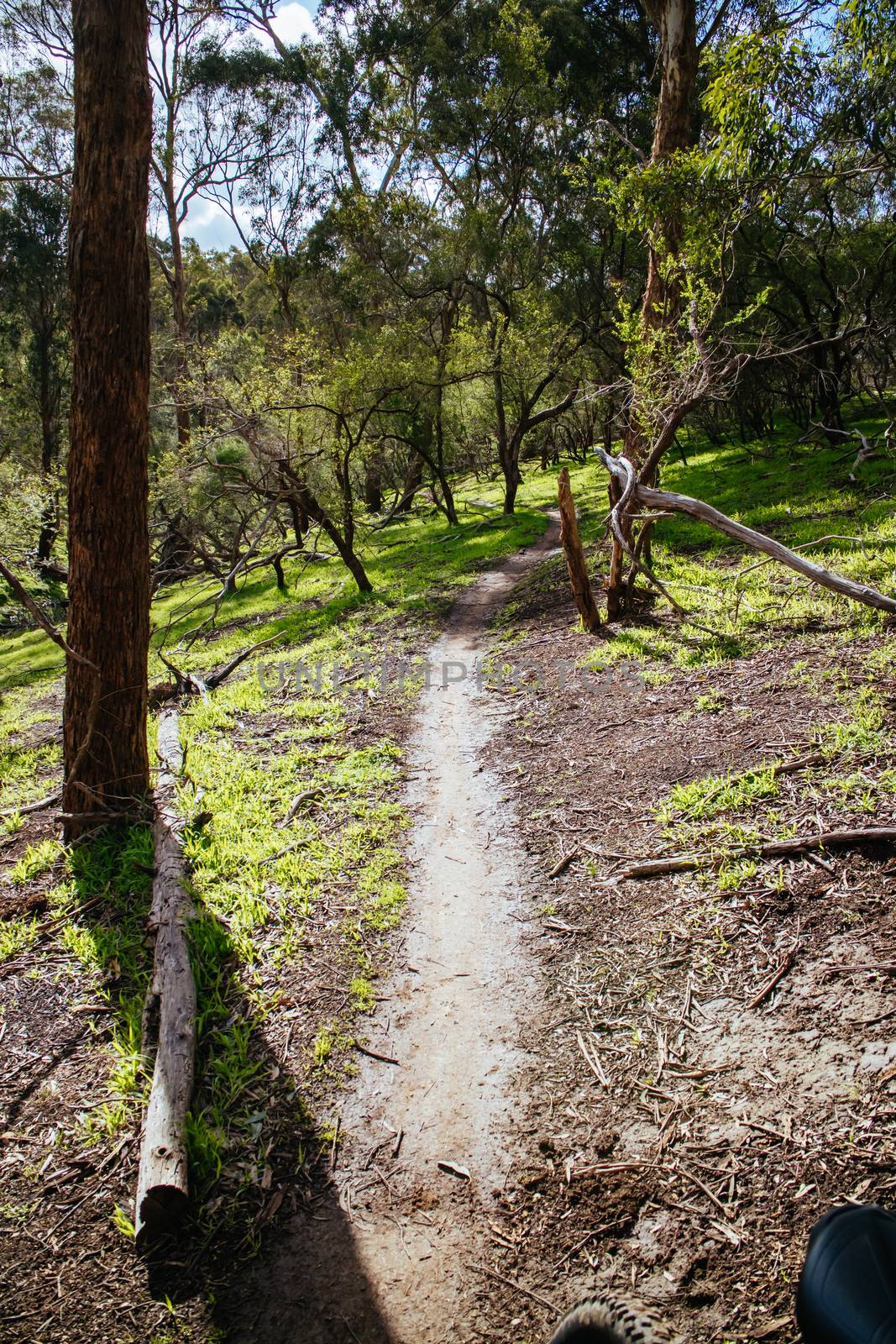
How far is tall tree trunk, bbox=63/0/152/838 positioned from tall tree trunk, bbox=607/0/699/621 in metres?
5.39

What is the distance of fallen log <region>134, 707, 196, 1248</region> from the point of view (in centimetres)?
276

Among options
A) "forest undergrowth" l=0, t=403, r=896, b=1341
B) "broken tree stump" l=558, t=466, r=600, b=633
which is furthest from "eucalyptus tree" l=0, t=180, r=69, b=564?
"forest undergrowth" l=0, t=403, r=896, b=1341

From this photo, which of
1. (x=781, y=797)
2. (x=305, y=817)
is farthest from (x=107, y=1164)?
(x=781, y=797)

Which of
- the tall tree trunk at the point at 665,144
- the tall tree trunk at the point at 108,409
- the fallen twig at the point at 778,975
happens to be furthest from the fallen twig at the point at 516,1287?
the tall tree trunk at the point at 665,144

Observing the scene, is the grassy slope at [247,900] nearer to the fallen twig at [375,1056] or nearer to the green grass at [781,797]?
the fallen twig at [375,1056]

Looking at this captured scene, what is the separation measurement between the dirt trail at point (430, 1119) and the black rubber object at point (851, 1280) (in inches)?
48.1

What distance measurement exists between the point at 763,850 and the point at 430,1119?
2349mm

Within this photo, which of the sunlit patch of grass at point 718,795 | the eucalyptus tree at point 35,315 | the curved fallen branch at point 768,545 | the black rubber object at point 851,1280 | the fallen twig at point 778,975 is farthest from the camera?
the eucalyptus tree at point 35,315

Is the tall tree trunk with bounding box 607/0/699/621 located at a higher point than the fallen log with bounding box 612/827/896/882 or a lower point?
higher

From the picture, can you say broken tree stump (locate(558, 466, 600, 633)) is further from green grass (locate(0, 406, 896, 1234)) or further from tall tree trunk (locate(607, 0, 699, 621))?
green grass (locate(0, 406, 896, 1234))

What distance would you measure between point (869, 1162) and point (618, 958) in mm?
1491

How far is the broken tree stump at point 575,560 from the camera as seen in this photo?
8.95 metres

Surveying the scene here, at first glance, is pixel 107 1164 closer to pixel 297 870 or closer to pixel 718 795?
pixel 297 870

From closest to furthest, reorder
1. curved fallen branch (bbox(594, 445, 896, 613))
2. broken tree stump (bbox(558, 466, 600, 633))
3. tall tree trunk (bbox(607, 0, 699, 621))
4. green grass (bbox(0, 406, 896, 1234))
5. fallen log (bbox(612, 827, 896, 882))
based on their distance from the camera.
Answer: green grass (bbox(0, 406, 896, 1234)), fallen log (bbox(612, 827, 896, 882)), curved fallen branch (bbox(594, 445, 896, 613)), tall tree trunk (bbox(607, 0, 699, 621)), broken tree stump (bbox(558, 466, 600, 633))
